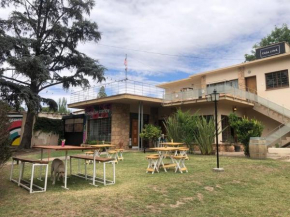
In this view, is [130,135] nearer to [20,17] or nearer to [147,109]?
[147,109]

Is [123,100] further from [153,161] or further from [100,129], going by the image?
[153,161]

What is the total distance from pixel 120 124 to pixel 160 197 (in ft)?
42.7

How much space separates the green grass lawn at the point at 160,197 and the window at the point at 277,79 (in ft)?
40.4

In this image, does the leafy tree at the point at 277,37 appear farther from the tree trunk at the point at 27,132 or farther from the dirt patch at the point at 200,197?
the dirt patch at the point at 200,197

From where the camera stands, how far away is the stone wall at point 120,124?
1720cm

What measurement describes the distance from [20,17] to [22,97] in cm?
618

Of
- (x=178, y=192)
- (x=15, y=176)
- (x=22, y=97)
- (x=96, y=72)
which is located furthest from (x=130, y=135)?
(x=178, y=192)

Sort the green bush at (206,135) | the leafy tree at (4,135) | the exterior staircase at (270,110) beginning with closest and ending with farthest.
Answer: the leafy tree at (4,135) → the green bush at (206,135) → the exterior staircase at (270,110)

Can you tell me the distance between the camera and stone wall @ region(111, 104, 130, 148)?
17.2m

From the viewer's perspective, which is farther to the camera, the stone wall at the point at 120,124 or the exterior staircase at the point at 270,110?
the stone wall at the point at 120,124

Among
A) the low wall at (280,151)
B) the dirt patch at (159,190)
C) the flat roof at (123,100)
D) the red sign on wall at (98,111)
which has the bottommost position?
the dirt patch at (159,190)

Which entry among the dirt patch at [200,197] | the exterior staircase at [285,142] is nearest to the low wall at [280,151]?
the exterior staircase at [285,142]

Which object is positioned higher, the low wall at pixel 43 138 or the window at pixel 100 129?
the window at pixel 100 129

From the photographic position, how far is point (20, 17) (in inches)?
685
